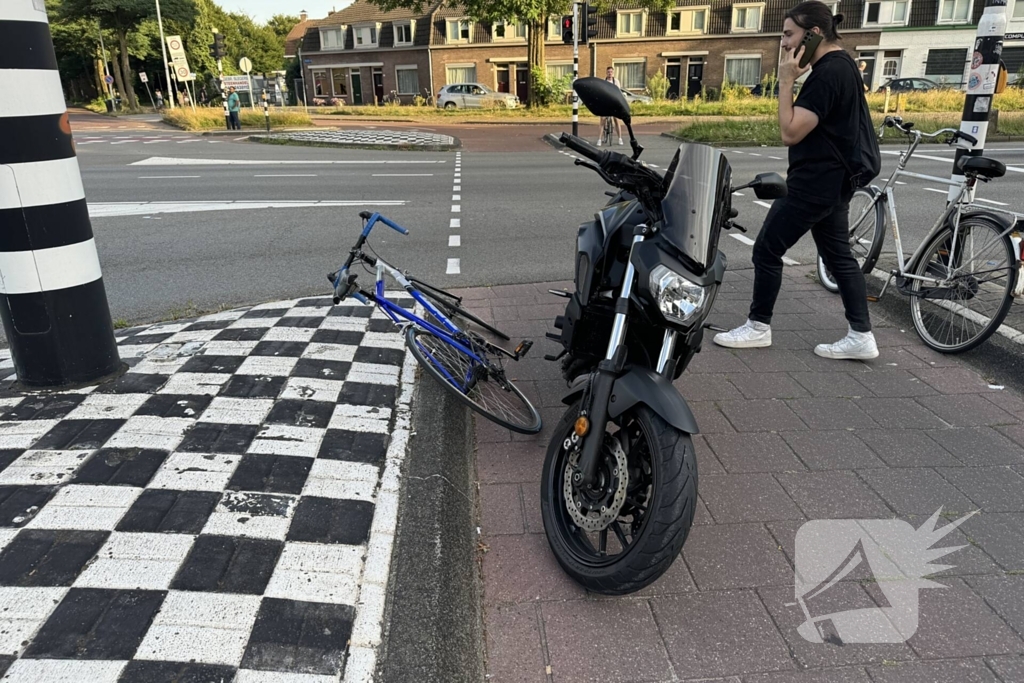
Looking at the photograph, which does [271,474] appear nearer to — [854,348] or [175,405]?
[175,405]

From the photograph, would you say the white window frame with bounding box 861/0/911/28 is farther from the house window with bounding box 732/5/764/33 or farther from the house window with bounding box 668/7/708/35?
the house window with bounding box 668/7/708/35

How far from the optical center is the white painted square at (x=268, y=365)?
11.6 ft

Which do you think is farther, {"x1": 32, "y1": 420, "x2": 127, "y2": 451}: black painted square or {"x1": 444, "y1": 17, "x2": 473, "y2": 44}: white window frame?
{"x1": 444, "y1": 17, "x2": 473, "y2": 44}: white window frame

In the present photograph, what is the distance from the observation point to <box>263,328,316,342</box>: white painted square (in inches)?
158

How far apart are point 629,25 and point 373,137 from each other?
2959 cm

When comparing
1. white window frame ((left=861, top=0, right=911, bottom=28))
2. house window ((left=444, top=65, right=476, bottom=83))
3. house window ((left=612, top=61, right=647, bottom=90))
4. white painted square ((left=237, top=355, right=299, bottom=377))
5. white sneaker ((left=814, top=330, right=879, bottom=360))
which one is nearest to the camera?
white painted square ((left=237, top=355, right=299, bottom=377))

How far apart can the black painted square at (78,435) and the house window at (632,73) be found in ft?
151

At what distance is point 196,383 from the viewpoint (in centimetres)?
338

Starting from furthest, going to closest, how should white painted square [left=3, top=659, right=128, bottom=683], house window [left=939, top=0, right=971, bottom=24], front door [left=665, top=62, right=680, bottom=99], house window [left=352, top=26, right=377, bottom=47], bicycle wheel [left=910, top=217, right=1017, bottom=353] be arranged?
house window [left=352, top=26, right=377, bottom=47] < front door [left=665, top=62, right=680, bottom=99] < house window [left=939, top=0, right=971, bottom=24] < bicycle wheel [left=910, top=217, right=1017, bottom=353] < white painted square [left=3, top=659, right=128, bottom=683]

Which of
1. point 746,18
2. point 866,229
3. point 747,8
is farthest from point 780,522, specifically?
point 746,18

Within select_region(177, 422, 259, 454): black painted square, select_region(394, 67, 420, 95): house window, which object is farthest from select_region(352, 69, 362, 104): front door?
select_region(177, 422, 259, 454): black painted square

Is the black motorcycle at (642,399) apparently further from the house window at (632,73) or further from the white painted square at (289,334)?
the house window at (632,73)

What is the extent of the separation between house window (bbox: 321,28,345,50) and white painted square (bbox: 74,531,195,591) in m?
56.6

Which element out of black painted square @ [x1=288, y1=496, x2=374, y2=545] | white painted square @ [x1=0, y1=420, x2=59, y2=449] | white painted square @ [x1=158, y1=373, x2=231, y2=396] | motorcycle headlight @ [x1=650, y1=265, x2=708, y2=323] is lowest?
black painted square @ [x1=288, y1=496, x2=374, y2=545]
